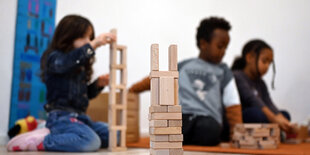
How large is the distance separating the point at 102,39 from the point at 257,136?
0.65 meters

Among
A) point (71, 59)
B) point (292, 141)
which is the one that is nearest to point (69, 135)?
point (71, 59)

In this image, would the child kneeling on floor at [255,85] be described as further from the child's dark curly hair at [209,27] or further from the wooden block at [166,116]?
the wooden block at [166,116]

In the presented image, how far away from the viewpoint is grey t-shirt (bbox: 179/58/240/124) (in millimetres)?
1460

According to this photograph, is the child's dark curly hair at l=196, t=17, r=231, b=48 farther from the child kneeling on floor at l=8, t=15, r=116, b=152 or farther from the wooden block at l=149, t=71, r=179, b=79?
the wooden block at l=149, t=71, r=179, b=79

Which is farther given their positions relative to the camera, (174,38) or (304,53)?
(304,53)

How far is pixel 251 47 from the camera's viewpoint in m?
1.89

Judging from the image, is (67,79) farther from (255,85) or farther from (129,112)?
(255,85)

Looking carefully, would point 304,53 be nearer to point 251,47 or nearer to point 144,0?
point 251,47

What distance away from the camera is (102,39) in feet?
3.84

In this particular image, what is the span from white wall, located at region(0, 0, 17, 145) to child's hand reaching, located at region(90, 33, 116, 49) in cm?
45

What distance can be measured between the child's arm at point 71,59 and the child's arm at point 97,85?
0.59 ft

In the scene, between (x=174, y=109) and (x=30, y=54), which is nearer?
(x=174, y=109)

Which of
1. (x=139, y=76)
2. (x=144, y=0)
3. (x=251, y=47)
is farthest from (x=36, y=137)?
(x=251, y=47)

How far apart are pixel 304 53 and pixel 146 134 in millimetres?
1188
